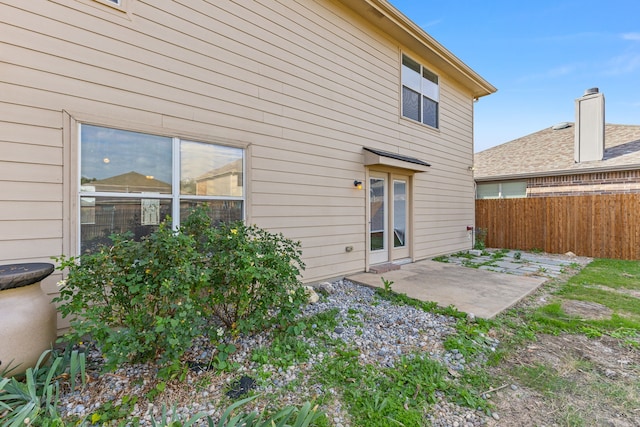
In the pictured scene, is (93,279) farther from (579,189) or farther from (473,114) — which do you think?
(579,189)

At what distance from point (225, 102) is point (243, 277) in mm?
2556

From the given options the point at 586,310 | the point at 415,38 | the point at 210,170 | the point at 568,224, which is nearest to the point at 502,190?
the point at 568,224

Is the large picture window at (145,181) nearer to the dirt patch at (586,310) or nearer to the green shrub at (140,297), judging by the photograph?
the green shrub at (140,297)

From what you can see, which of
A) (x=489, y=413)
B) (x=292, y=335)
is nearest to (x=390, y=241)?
(x=292, y=335)

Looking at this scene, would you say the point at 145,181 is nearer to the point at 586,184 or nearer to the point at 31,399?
the point at 31,399

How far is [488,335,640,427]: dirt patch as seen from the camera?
202 centimetres

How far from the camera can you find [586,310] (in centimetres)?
403

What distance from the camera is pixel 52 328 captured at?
2451 mm

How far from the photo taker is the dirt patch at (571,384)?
202 cm

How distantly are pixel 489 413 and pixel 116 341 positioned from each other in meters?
2.75

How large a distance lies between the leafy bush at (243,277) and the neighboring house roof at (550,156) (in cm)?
1136

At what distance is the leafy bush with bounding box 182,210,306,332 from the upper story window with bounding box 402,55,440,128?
5.48 metres

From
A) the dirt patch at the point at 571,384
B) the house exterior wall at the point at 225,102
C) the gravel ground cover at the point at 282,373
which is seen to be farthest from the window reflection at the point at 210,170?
the dirt patch at the point at 571,384

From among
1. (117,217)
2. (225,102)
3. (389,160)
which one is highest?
(225,102)
